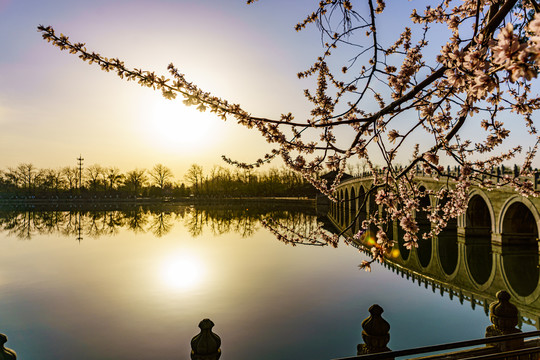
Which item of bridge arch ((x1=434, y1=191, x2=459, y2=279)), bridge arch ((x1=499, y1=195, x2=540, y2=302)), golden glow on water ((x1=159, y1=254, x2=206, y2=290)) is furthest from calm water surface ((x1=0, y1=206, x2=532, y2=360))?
bridge arch ((x1=499, y1=195, x2=540, y2=302))

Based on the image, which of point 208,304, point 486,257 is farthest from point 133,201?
point 486,257

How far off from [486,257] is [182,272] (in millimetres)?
20766

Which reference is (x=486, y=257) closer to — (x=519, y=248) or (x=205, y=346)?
(x=519, y=248)

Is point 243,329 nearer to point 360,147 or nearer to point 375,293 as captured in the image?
point 375,293

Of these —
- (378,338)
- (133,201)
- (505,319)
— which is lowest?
(378,338)

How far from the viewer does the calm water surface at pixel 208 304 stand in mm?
12680

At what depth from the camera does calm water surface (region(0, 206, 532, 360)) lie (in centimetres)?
1268

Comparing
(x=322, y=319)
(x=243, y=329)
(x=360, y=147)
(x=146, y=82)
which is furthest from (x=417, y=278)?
(x=146, y=82)

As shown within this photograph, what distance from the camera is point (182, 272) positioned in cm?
2361

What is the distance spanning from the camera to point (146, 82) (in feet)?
12.1

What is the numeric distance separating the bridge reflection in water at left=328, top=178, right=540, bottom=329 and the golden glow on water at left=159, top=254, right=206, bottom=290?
10.2m

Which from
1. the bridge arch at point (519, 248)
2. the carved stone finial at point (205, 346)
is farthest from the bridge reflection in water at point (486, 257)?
the carved stone finial at point (205, 346)

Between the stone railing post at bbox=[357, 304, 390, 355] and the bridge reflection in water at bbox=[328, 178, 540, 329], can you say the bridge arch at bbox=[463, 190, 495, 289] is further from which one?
the stone railing post at bbox=[357, 304, 390, 355]

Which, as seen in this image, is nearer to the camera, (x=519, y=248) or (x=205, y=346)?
(x=205, y=346)
